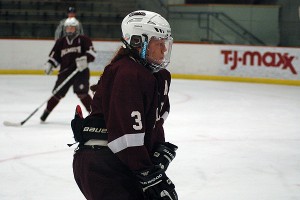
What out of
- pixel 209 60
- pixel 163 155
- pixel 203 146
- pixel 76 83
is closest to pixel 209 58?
pixel 209 60

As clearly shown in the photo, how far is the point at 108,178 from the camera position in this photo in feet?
6.70

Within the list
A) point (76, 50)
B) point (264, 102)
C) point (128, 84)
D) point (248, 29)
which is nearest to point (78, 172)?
point (128, 84)

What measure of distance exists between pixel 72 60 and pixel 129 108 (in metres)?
5.17

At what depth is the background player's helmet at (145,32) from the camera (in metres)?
2.03

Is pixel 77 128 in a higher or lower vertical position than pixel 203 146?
higher

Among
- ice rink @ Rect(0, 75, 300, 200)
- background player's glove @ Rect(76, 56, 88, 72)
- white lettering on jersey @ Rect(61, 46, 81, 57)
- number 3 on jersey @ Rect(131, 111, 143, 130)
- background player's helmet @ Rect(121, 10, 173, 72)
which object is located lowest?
ice rink @ Rect(0, 75, 300, 200)

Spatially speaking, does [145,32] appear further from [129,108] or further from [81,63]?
[81,63]

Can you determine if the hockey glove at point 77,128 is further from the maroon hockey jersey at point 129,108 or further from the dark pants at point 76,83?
the dark pants at point 76,83

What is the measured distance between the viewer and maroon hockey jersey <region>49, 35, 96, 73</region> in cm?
694

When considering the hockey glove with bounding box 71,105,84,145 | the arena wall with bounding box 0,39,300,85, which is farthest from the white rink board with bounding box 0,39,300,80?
the hockey glove with bounding box 71,105,84,145

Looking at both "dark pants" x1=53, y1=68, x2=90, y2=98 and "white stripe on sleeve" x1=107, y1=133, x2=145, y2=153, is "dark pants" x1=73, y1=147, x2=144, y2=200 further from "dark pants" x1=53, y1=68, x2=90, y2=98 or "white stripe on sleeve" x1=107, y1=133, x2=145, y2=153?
"dark pants" x1=53, y1=68, x2=90, y2=98

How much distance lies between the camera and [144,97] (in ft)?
6.45

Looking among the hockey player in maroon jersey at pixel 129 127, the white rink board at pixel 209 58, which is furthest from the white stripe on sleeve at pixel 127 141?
the white rink board at pixel 209 58

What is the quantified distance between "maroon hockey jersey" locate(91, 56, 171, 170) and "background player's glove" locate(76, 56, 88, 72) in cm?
488
